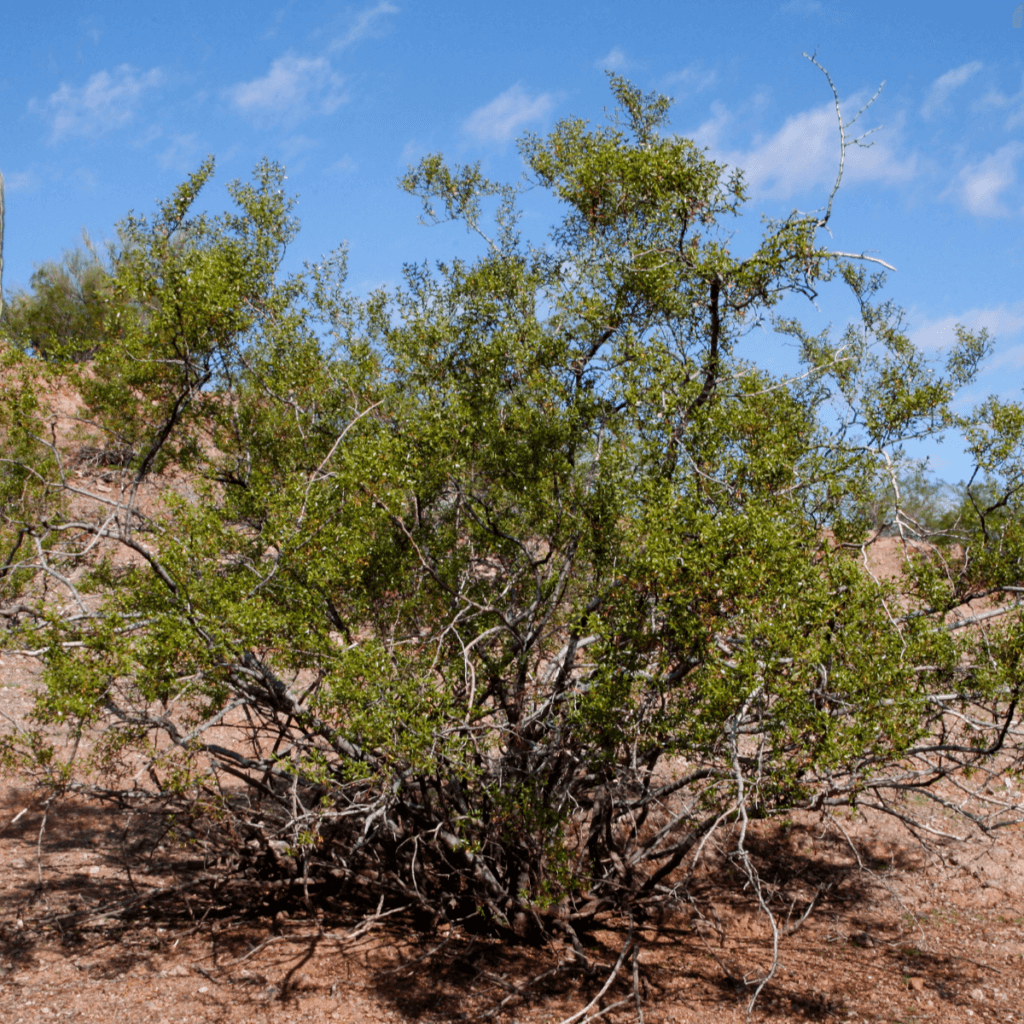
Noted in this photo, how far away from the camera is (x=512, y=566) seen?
8.05 meters

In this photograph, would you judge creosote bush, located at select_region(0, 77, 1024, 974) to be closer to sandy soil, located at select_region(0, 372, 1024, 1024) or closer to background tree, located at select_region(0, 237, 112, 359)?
sandy soil, located at select_region(0, 372, 1024, 1024)

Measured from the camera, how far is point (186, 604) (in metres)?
5.71

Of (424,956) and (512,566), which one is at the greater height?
(512,566)

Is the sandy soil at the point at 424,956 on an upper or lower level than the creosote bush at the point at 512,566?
lower

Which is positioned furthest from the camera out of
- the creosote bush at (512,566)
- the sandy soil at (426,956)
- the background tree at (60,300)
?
the background tree at (60,300)

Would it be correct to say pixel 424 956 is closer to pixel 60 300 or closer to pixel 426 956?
pixel 426 956

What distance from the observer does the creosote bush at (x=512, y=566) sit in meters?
5.44

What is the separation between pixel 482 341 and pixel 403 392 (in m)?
0.91

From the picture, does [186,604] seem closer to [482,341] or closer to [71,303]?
[482,341]

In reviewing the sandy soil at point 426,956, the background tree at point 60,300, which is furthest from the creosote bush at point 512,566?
the background tree at point 60,300

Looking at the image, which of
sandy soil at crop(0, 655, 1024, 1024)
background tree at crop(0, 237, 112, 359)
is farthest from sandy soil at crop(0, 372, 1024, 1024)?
background tree at crop(0, 237, 112, 359)

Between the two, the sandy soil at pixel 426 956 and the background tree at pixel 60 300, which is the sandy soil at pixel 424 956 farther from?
the background tree at pixel 60 300

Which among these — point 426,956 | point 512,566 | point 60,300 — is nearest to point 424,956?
point 426,956

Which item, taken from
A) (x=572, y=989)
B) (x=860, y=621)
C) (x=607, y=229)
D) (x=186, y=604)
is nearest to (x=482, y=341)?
(x=607, y=229)
